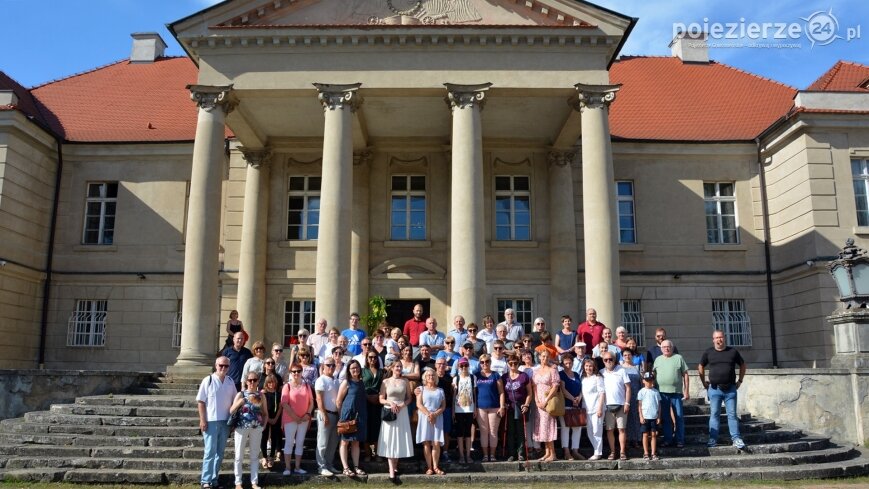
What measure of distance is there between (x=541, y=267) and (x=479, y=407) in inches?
420

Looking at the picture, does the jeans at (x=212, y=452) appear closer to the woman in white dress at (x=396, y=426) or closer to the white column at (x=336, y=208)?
the woman in white dress at (x=396, y=426)

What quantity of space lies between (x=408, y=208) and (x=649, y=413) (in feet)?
38.0

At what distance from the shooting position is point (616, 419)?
9422 mm

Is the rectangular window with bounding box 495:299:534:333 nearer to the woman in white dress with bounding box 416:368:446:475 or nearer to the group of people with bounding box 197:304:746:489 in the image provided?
the group of people with bounding box 197:304:746:489

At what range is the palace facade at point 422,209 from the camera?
17531mm

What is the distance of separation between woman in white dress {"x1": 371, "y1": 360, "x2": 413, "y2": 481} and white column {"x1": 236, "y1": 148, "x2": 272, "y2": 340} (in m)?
10.6

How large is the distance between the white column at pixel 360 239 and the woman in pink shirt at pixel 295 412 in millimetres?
9684

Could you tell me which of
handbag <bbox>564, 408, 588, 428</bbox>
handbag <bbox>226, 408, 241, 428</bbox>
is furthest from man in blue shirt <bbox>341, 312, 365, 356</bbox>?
handbag <bbox>564, 408, 588, 428</bbox>

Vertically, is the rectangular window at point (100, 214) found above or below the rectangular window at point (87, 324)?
above

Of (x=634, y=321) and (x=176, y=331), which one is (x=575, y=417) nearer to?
(x=634, y=321)

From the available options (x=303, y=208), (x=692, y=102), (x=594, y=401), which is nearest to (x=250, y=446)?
(x=594, y=401)

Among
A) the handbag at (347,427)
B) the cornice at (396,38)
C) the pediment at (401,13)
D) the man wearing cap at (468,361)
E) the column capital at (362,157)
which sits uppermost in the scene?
the pediment at (401,13)

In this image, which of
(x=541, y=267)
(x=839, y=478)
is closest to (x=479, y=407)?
(x=839, y=478)

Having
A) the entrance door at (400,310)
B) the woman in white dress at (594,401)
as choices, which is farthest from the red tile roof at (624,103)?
the woman in white dress at (594,401)
